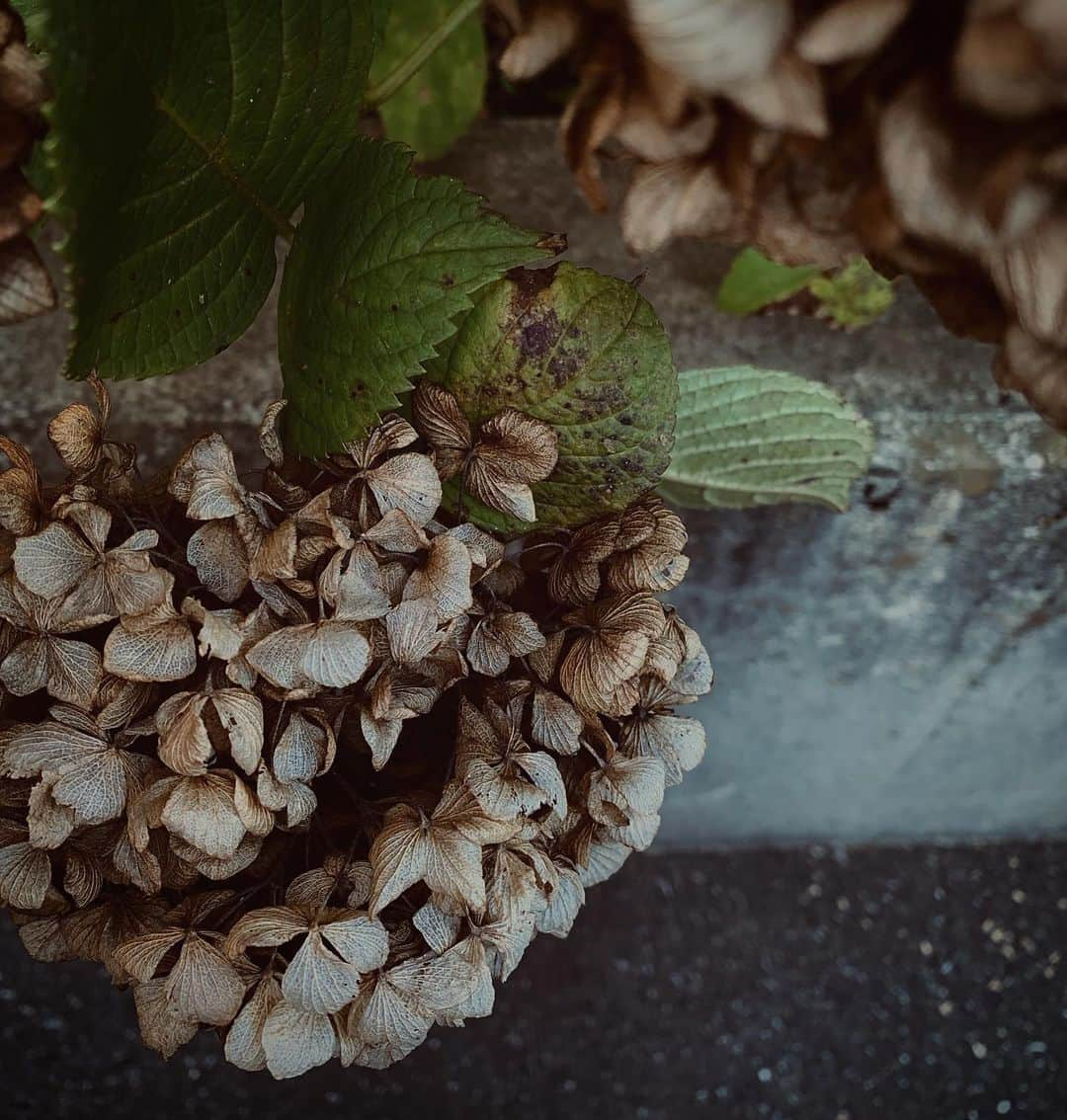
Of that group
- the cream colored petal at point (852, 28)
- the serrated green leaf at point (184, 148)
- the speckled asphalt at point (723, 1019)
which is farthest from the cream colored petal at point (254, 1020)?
the speckled asphalt at point (723, 1019)

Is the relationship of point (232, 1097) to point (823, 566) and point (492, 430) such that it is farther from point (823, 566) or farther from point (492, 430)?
point (492, 430)

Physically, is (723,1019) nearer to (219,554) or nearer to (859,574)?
(859,574)

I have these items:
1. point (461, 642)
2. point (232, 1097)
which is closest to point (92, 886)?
point (461, 642)

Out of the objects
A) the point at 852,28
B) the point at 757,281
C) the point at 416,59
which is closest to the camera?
the point at 852,28

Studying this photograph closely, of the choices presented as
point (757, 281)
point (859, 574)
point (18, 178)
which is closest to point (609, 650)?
point (18, 178)

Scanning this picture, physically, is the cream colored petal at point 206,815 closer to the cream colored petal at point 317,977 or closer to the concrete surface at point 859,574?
the cream colored petal at point 317,977
